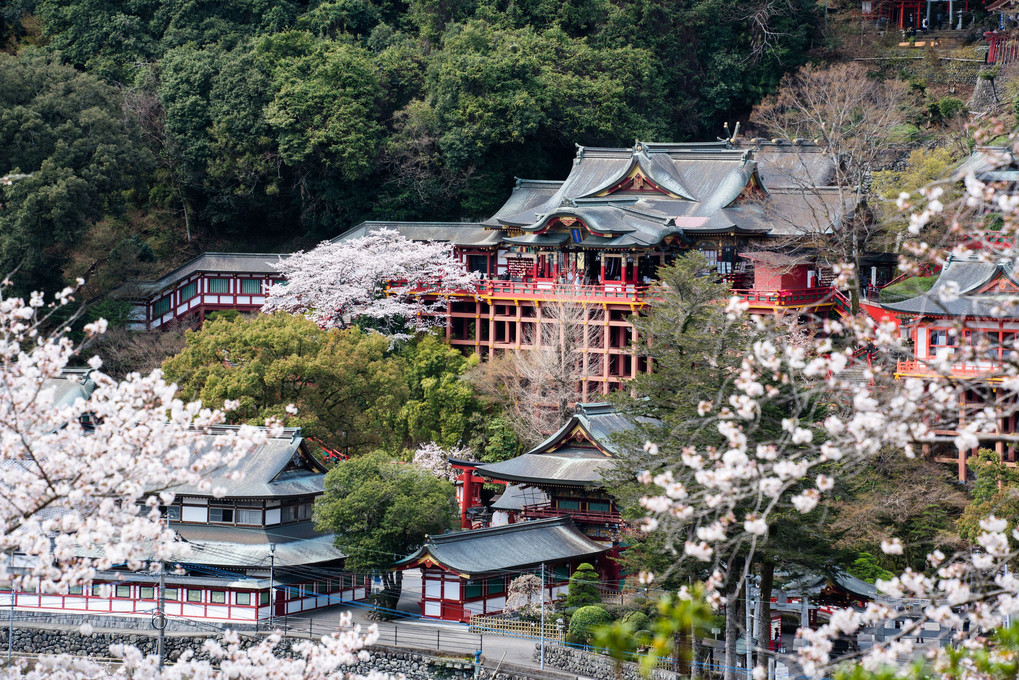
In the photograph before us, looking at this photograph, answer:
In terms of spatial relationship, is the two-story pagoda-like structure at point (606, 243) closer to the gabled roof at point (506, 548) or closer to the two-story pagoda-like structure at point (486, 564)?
the gabled roof at point (506, 548)

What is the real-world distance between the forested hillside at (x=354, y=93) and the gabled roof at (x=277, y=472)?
12.1 meters

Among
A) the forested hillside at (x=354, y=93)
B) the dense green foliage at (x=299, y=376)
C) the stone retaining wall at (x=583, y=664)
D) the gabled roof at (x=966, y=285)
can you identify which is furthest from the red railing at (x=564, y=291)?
the stone retaining wall at (x=583, y=664)

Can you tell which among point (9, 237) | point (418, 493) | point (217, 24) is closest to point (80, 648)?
point (418, 493)

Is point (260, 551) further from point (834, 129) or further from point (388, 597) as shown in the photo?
point (834, 129)

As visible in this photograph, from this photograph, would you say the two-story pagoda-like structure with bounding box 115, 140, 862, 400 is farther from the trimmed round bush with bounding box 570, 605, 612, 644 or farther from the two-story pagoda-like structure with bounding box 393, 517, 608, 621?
the trimmed round bush with bounding box 570, 605, 612, 644

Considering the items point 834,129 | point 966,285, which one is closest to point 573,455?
point 966,285

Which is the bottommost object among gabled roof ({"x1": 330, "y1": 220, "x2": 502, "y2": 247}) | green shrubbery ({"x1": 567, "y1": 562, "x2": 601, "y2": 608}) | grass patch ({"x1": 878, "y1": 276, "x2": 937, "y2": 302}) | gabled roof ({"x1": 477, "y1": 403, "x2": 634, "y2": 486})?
green shrubbery ({"x1": 567, "y1": 562, "x2": 601, "y2": 608})

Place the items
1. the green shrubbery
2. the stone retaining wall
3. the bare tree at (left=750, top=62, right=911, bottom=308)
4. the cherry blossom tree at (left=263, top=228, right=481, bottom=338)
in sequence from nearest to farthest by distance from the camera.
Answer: the stone retaining wall < the green shrubbery < the bare tree at (left=750, top=62, right=911, bottom=308) < the cherry blossom tree at (left=263, top=228, right=481, bottom=338)

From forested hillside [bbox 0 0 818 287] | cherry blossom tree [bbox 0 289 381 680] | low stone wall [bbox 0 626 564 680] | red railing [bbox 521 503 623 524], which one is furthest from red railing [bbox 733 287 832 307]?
cherry blossom tree [bbox 0 289 381 680]

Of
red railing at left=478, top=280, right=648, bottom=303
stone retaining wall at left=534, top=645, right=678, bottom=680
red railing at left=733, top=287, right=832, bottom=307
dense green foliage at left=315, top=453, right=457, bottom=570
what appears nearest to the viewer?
stone retaining wall at left=534, top=645, right=678, bottom=680

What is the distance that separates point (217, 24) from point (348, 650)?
36292 mm

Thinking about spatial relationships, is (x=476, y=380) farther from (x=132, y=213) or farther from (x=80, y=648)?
(x=132, y=213)

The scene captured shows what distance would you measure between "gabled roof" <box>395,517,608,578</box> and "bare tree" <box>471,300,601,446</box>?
5.09 m

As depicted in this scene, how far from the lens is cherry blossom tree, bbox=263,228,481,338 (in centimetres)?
3647
